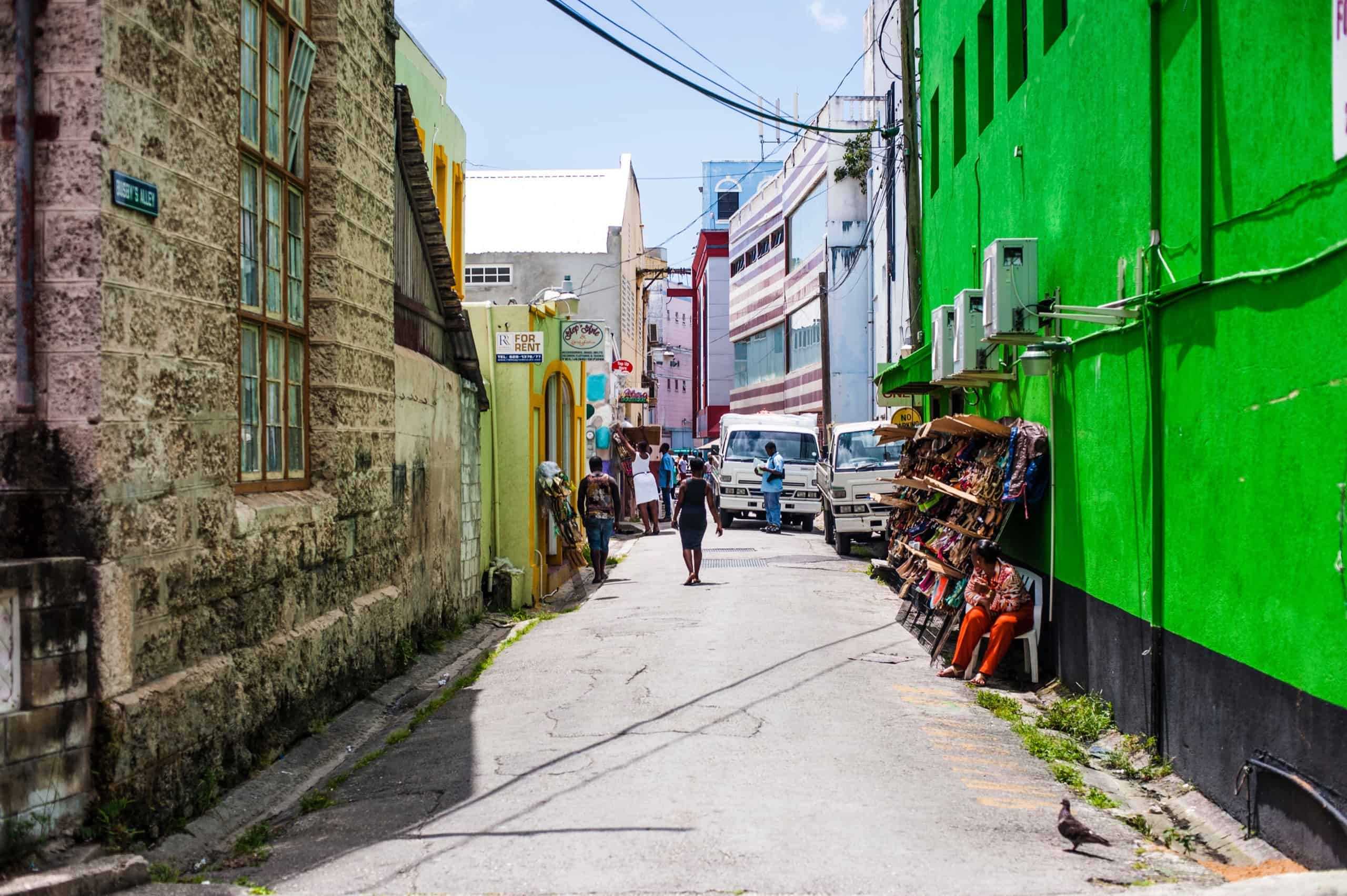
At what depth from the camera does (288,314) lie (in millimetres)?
8992

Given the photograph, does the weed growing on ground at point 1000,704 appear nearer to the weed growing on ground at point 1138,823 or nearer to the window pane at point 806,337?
the weed growing on ground at point 1138,823

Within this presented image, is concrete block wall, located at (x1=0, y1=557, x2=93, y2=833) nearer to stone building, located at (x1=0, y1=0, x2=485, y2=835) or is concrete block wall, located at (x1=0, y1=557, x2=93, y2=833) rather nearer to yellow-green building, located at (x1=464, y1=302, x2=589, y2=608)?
stone building, located at (x1=0, y1=0, x2=485, y2=835)

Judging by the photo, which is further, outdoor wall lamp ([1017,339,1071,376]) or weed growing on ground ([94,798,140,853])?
outdoor wall lamp ([1017,339,1071,376])

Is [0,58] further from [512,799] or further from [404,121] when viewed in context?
[404,121]

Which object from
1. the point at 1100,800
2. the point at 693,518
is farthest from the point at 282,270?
the point at 693,518

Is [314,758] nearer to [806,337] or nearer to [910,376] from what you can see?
[910,376]

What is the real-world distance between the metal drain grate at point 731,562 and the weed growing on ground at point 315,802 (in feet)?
40.3

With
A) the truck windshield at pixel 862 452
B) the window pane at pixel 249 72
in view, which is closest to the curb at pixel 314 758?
the window pane at pixel 249 72

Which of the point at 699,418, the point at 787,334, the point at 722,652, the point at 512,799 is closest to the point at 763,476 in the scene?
the point at 722,652

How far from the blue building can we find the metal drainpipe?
73.2 m

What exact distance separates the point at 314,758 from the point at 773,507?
20.3m

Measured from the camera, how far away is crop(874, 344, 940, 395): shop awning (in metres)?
16.6

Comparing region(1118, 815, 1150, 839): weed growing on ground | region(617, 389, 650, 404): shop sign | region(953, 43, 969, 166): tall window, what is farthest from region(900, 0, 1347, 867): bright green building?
region(617, 389, 650, 404): shop sign

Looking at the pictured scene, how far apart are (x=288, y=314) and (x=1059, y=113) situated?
605 cm
